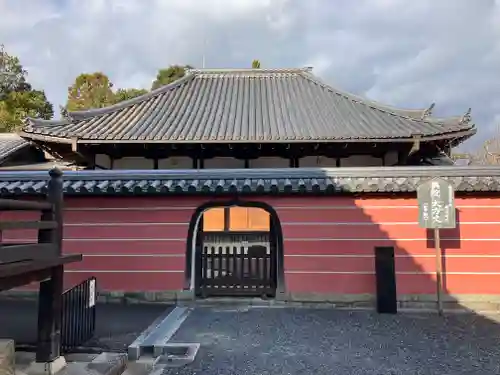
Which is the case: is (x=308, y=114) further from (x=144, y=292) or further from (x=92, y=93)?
(x=92, y=93)

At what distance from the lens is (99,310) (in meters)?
7.46

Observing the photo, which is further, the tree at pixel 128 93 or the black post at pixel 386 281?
the tree at pixel 128 93

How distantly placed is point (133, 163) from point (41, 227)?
22.1 feet

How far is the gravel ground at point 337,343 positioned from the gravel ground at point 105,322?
0.78 metres

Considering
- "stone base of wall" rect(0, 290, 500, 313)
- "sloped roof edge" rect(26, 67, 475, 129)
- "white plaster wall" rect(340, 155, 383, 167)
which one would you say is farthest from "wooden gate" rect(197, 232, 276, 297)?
"sloped roof edge" rect(26, 67, 475, 129)

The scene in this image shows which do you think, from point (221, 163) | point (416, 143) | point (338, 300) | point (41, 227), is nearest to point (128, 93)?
point (221, 163)

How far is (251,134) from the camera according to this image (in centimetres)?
1020

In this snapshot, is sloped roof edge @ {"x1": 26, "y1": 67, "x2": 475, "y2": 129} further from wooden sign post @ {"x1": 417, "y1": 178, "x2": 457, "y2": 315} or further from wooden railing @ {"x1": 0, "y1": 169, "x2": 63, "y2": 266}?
wooden railing @ {"x1": 0, "y1": 169, "x2": 63, "y2": 266}

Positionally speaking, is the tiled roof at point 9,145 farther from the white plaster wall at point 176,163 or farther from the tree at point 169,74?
the tree at point 169,74

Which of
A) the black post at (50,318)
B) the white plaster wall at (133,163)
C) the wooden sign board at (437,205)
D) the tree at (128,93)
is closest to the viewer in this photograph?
the black post at (50,318)

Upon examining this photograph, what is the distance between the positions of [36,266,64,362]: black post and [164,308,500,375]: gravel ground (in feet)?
4.53

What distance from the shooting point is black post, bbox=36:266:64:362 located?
432 cm

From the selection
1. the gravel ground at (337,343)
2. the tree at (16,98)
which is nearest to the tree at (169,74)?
the tree at (16,98)

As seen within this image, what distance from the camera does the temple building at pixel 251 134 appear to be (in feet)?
31.9
